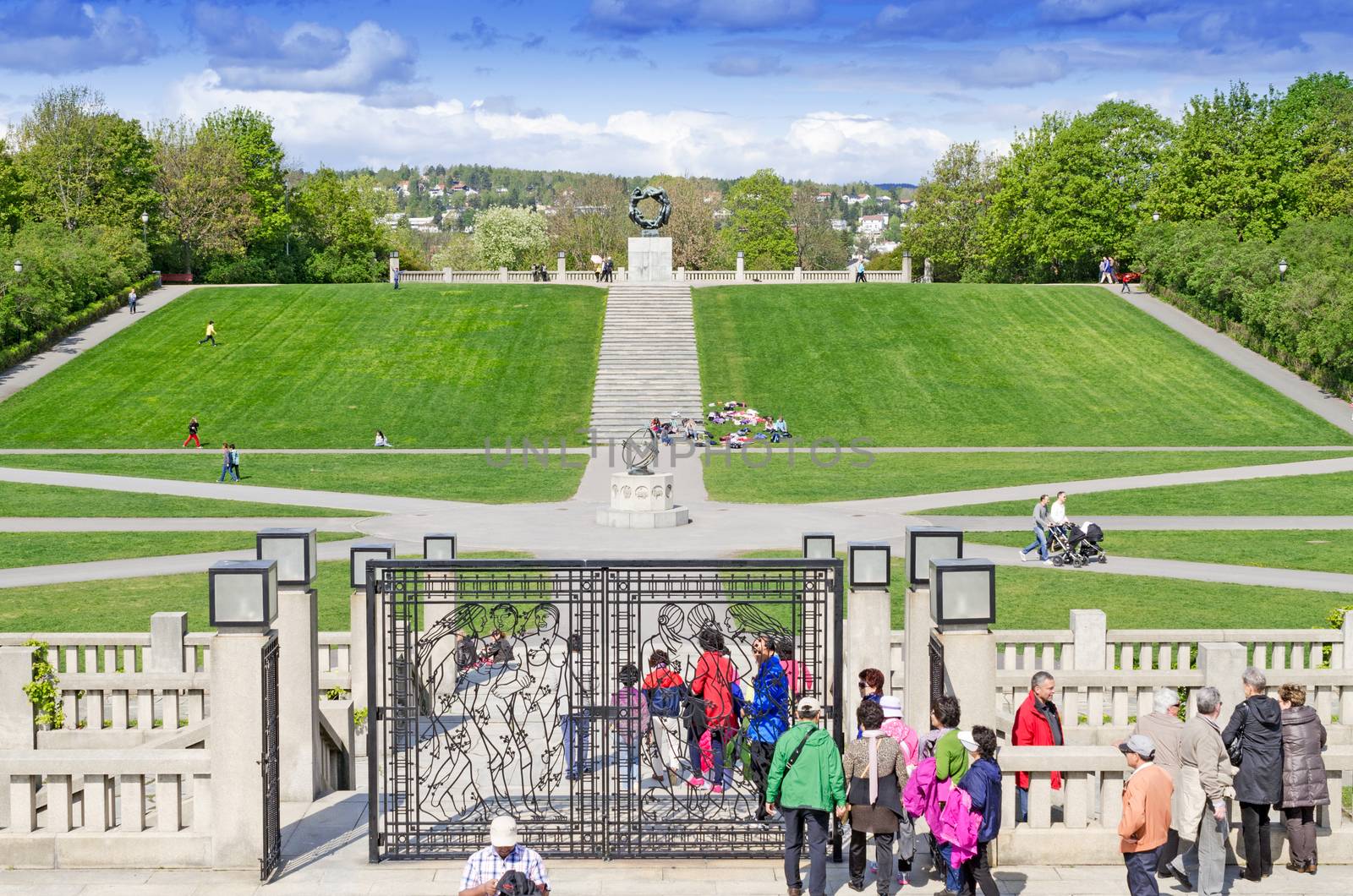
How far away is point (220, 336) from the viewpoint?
2687 inches

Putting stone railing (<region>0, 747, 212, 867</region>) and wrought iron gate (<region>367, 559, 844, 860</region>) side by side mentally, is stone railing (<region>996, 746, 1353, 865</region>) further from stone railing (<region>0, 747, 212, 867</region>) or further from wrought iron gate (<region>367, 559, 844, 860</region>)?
stone railing (<region>0, 747, 212, 867</region>)

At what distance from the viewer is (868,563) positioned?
549 inches

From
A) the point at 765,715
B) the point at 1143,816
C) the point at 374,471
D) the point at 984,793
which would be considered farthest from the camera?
the point at 374,471

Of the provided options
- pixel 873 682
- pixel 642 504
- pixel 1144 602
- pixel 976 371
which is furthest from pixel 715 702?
pixel 976 371

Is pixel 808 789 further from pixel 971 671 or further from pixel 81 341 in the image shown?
pixel 81 341

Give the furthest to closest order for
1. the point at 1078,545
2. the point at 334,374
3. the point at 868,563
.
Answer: the point at 334,374
the point at 1078,545
the point at 868,563

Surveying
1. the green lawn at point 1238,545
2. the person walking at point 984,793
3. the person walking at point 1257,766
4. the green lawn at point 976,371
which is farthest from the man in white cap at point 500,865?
the green lawn at point 976,371

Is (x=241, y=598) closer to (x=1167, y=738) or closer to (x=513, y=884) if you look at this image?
(x=513, y=884)

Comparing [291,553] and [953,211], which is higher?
[953,211]

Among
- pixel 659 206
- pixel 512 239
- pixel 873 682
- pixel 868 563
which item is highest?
pixel 512 239

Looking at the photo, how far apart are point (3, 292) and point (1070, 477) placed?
4780 cm

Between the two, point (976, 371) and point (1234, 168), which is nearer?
point (976, 371)

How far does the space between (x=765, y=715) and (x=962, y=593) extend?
2122mm

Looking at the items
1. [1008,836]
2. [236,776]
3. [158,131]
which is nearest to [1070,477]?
[1008,836]
